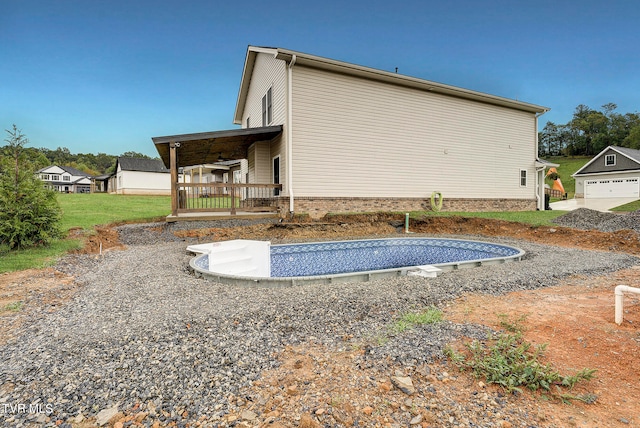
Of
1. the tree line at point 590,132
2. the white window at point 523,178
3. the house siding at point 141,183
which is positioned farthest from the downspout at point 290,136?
the tree line at point 590,132

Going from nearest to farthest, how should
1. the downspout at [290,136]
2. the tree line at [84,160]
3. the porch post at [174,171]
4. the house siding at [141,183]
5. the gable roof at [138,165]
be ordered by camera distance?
the porch post at [174,171]
the downspout at [290,136]
the house siding at [141,183]
the gable roof at [138,165]
the tree line at [84,160]

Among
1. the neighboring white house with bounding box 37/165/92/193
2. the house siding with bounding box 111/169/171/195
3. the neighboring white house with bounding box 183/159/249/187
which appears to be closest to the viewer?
the neighboring white house with bounding box 183/159/249/187

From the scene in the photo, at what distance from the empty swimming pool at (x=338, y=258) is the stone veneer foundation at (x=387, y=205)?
296cm

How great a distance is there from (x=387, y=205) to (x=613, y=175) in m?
29.6

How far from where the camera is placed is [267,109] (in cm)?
1457

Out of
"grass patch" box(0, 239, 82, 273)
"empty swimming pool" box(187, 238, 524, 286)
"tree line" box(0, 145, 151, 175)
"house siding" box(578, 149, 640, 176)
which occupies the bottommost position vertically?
"empty swimming pool" box(187, 238, 524, 286)

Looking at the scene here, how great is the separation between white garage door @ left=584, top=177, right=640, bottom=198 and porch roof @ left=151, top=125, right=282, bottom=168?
3324 centimetres

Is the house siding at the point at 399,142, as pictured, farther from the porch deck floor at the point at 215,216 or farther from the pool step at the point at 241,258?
the pool step at the point at 241,258

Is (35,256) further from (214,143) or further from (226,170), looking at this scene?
(226,170)

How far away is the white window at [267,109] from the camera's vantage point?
46.1ft

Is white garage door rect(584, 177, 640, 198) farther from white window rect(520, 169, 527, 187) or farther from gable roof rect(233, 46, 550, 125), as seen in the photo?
gable roof rect(233, 46, 550, 125)

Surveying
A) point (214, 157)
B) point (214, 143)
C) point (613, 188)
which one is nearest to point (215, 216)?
point (214, 143)

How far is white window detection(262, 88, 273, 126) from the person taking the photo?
14.1 m

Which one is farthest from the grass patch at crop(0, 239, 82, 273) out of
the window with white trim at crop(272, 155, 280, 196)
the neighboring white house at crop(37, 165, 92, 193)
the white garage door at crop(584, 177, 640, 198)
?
the neighboring white house at crop(37, 165, 92, 193)
